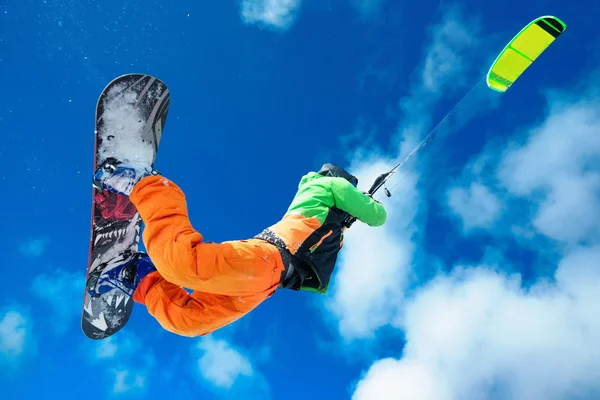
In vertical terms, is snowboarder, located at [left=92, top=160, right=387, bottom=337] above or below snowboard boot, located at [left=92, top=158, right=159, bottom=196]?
below

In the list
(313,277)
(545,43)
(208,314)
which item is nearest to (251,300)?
(208,314)

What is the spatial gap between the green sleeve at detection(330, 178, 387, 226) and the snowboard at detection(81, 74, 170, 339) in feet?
6.75

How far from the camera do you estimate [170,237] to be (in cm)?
381

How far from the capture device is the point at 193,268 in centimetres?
376

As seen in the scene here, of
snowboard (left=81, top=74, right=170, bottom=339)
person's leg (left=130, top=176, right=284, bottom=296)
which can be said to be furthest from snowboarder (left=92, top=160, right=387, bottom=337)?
snowboard (left=81, top=74, right=170, bottom=339)

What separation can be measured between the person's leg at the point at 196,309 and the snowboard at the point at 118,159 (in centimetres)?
94

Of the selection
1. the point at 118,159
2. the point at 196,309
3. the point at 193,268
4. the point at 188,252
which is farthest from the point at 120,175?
the point at 196,309

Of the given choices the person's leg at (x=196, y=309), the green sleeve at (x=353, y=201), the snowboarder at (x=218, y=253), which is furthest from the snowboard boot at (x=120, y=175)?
the green sleeve at (x=353, y=201)

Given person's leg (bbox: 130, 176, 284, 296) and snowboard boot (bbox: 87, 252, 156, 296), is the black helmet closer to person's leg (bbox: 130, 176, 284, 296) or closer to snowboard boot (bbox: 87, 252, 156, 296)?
person's leg (bbox: 130, 176, 284, 296)

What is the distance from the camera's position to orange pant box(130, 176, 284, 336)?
12.5 ft

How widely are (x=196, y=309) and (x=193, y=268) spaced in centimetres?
86

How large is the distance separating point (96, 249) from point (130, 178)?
4.45 feet

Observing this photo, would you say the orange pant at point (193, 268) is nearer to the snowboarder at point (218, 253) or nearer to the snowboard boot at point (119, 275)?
the snowboarder at point (218, 253)

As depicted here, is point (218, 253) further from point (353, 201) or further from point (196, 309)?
point (353, 201)
